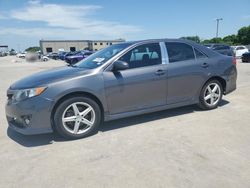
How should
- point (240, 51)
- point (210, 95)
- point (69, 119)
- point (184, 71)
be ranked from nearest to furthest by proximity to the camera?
1. point (69, 119)
2. point (184, 71)
3. point (210, 95)
4. point (240, 51)

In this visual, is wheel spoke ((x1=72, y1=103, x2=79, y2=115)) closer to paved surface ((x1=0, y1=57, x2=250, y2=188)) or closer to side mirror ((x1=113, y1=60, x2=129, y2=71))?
paved surface ((x1=0, y1=57, x2=250, y2=188))

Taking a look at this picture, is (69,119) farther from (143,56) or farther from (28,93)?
(143,56)

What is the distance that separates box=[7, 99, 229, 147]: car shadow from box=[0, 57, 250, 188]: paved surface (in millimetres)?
17

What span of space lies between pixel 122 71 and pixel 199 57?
1.88 metres

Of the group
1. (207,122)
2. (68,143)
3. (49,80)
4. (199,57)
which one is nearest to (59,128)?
(68,143)

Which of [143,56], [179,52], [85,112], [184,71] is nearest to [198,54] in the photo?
[179,52]

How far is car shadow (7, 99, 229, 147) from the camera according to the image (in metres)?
4.07

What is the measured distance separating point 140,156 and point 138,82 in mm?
1473

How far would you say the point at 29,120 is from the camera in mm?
3809

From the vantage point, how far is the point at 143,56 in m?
4.63

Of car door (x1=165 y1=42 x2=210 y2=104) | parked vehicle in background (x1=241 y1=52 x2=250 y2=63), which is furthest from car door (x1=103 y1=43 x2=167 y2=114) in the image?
parked vehicle in background (x1=241 y1=52 x2=250 y2=63)

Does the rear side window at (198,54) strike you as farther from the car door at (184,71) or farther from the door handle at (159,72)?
the door handle at (159,72)

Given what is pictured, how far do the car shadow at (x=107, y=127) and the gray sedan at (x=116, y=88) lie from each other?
0.83 ft

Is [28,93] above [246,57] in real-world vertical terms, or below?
above
